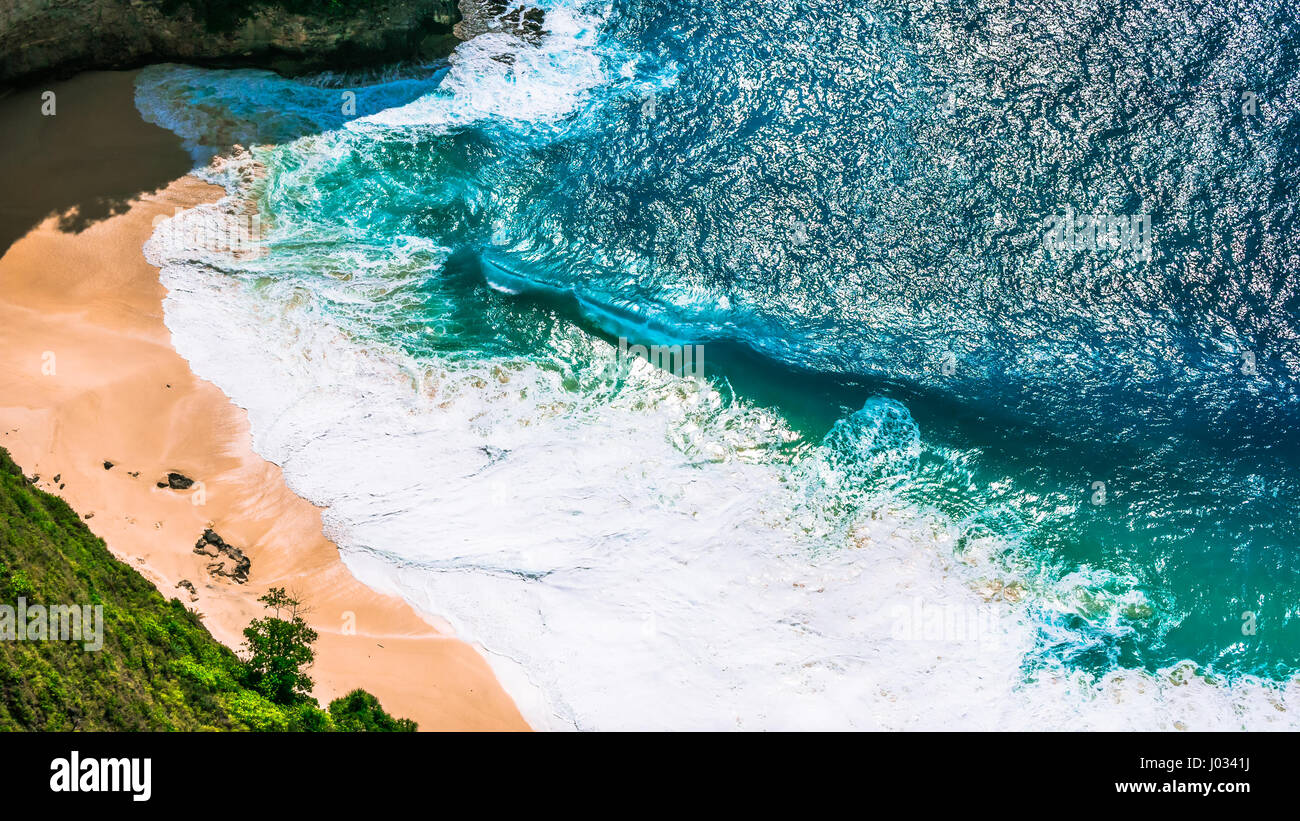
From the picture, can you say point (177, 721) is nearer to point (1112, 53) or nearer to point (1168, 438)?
point (1168, 438)

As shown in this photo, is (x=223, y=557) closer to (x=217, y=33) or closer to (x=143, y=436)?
(x=143, y=436)

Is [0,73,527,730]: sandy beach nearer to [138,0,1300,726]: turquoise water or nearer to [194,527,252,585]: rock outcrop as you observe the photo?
[194,527,252,585]: rock outcrop

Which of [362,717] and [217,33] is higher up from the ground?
[217,33]

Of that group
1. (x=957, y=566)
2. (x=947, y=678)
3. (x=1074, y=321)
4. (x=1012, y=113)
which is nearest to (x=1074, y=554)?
(x=957, y=566)

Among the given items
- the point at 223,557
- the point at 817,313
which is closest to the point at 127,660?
the point at 223,557

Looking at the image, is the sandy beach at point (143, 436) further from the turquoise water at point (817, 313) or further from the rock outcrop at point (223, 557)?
the turquoise water at point (817, 313)

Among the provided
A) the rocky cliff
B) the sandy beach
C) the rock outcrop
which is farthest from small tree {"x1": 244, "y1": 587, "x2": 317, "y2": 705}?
the rocky cliff
